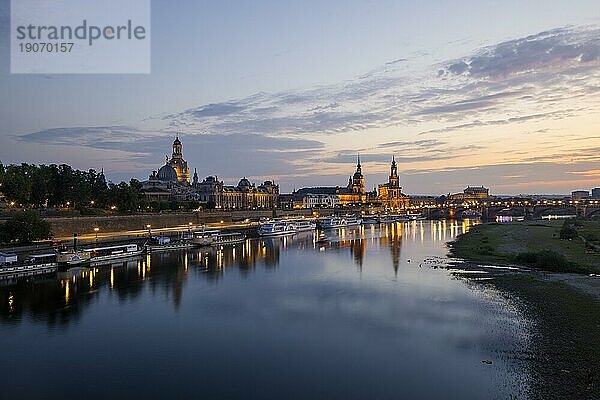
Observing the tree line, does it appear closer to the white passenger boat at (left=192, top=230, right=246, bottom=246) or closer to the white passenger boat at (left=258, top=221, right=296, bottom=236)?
the white passenger boat at (left=192, top=230, right=246, bottom=246)

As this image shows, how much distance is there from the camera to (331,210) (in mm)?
135750

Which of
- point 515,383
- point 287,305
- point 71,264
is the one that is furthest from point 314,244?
point 515,383

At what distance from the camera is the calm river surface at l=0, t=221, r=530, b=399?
15258 millimetres

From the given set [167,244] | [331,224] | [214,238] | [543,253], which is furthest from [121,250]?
[331,224]

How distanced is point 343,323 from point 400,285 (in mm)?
9850

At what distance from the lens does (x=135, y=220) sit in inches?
2461

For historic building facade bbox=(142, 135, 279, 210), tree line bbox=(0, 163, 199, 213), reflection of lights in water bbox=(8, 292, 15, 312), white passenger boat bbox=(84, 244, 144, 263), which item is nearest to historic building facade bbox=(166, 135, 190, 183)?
historic building facade bbox=(142, 135, 279, 210)

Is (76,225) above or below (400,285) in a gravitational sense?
above

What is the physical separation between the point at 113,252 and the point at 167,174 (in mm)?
85830

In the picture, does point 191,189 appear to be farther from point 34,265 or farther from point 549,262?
point 549,262

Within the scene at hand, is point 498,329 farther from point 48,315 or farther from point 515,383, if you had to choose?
point 48,315

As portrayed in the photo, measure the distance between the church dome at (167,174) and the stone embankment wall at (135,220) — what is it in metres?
36.2

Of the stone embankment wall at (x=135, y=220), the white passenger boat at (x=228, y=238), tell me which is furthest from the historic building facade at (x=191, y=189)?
the white passenger boat at (x=228, y=238)

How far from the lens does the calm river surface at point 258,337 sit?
15.3 metres
